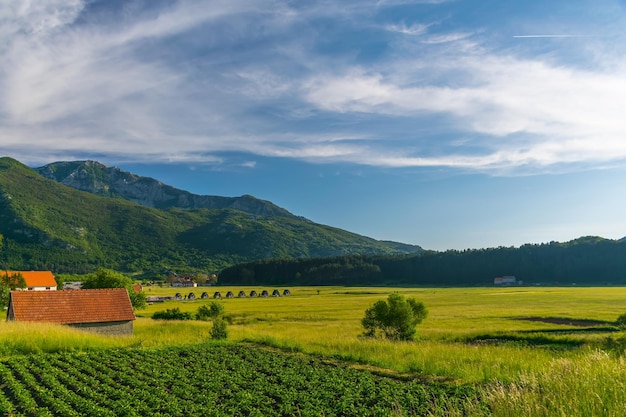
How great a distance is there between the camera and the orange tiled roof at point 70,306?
35.2 metres

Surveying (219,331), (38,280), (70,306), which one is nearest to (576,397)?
(219,331)

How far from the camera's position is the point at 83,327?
3656 cm

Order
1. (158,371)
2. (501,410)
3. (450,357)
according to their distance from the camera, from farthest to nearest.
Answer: (450,357) → (158,371) → (501,410)

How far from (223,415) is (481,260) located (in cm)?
19359

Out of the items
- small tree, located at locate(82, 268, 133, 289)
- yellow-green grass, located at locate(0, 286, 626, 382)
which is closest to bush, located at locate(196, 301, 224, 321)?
yellow-green grass, located at locate(0, 286, 626, 382)

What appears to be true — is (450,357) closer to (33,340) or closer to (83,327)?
(33,340)

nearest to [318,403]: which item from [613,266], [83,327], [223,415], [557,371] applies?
[223,415]

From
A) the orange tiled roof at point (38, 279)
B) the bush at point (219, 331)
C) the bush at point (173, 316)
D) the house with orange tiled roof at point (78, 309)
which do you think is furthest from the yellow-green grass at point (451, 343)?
the orange tiled roof at point (38, 279)

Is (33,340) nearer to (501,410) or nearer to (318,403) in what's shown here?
(318,403)

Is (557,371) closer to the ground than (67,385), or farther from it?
farther from it

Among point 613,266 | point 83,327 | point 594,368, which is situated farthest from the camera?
point 613,266

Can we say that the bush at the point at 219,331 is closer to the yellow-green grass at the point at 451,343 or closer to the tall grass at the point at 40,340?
the yellow-green grass at the point at 451,343

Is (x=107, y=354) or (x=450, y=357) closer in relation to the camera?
(x=450, y=357)

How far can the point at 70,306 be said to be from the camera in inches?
1454
